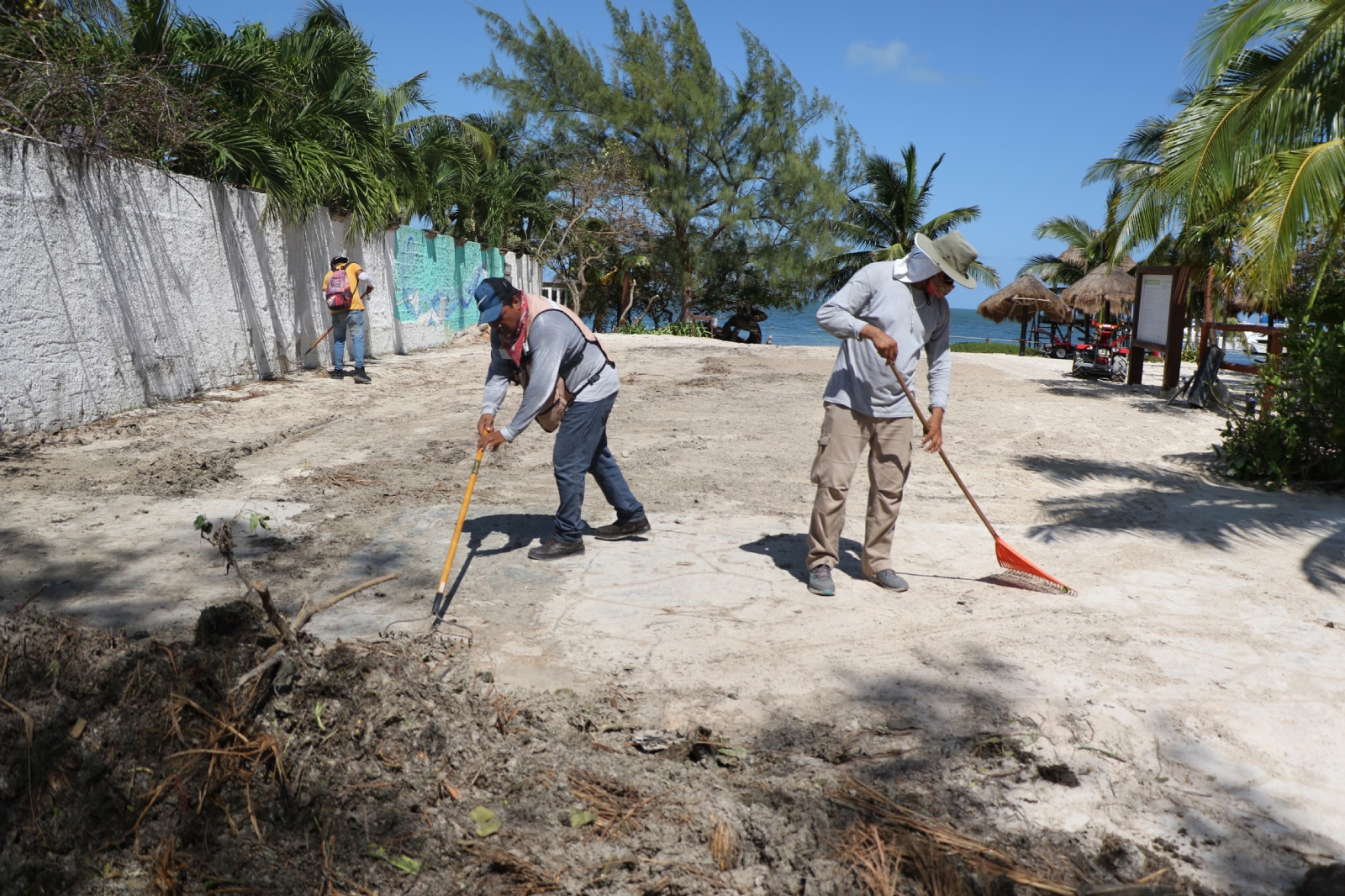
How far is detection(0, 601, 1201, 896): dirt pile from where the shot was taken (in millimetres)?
2438

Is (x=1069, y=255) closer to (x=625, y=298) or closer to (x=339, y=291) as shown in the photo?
(x=625, y=298)

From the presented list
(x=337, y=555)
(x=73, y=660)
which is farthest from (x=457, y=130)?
(x=73, y=660)

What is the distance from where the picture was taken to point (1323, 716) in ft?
11.2

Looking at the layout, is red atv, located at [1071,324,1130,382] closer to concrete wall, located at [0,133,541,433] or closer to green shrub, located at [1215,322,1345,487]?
green shrub, located at [1215,322,1345,487]

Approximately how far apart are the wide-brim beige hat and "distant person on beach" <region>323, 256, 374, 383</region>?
9.32 meters

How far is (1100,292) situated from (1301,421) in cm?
2228

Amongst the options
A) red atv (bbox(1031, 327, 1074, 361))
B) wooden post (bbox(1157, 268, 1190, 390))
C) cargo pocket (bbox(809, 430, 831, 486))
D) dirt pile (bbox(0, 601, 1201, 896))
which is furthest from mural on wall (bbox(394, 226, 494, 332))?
red atv (bbox(1031, 327, 1074, 361))

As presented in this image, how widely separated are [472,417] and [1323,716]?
7.73 meters

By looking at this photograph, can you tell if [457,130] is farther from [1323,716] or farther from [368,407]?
[1323,716]

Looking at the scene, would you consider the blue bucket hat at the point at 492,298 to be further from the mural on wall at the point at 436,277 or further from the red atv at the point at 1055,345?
the red atv at the point at 1055,345

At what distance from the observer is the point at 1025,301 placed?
30953 mm

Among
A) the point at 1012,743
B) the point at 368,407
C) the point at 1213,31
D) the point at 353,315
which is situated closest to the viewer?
the point at 1012,743

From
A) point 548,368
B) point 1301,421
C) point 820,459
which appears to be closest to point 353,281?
point 548,368

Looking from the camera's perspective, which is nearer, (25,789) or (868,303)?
(25,789)
